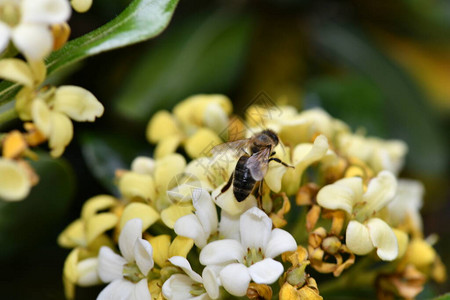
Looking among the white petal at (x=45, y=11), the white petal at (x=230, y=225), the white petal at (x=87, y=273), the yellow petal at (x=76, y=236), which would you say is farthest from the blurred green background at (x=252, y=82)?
the white petal at (x=45, y=11)

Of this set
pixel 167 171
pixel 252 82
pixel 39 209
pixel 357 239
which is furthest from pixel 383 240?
pixel 252 82

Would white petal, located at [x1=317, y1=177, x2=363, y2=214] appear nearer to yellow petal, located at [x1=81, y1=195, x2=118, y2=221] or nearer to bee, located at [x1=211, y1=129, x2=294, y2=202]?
bee, located at [x1=211, y1=129, x2=294, y2=202]

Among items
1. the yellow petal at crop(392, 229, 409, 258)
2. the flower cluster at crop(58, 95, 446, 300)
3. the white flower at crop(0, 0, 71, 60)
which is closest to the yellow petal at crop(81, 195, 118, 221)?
the flower cluster at crop(58, 95, 446, 300)

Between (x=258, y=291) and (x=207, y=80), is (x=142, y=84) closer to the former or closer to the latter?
(x=207, y=80)

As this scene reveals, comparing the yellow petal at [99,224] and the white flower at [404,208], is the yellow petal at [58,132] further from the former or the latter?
the white flower at [404,208]

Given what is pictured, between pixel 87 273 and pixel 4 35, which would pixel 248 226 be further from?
pixel 4 35
